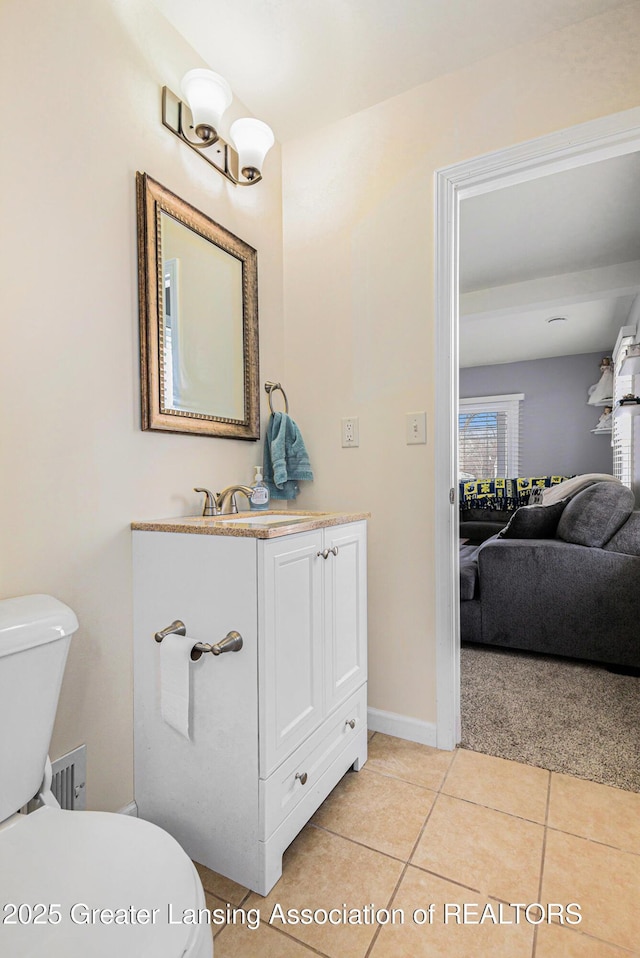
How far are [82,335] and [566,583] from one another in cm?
245

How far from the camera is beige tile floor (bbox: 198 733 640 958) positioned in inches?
40.6

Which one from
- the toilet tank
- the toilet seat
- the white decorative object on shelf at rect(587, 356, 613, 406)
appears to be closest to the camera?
the toilet seat

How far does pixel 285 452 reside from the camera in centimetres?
194

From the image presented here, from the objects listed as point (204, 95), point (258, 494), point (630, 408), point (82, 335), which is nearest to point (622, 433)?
point (630, 408)

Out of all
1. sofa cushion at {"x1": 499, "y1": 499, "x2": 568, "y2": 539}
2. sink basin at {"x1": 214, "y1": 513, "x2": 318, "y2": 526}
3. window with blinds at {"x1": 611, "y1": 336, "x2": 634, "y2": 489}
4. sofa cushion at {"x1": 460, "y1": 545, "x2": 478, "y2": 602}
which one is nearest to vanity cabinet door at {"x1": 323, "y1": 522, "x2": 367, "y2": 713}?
sink basin at {"x1": 214, "y1": 513, "x2": 318, "y2": 526}

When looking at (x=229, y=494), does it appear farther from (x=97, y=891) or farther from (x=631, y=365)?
(x=631, y=365)

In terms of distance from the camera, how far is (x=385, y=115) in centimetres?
184

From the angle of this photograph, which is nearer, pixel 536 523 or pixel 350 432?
pixel 350 432

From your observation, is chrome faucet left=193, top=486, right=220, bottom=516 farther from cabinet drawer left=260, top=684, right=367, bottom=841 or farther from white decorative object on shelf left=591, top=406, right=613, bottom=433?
white decorative object on shelf left=591, top=406, right=613, bottom=433

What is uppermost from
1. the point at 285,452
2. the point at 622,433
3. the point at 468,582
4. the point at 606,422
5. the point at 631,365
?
the point at 631,365

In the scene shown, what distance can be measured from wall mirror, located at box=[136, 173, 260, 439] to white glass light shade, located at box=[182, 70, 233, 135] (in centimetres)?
24

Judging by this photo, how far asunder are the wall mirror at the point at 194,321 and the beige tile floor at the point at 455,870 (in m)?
1.25

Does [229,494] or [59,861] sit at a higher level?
[229,494]

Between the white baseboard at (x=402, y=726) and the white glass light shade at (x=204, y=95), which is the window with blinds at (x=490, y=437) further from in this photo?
the white glass light shade at (x=204, y=95)
